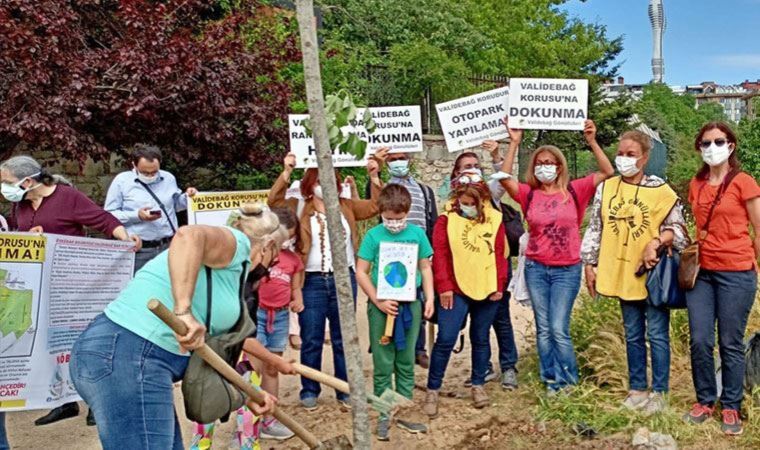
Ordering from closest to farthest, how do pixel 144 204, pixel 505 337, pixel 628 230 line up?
pixel 628 230, pixel 505 337, pixel 144 204

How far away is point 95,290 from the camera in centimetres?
517

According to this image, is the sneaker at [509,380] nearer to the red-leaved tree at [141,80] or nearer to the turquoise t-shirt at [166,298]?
the turquoise t-shirt at [166,298]

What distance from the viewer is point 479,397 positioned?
5.46 metres

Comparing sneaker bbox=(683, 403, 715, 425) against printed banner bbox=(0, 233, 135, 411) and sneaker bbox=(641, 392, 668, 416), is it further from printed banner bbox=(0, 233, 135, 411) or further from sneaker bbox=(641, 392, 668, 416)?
printed banner bbox=(0, 233, 135, 411)

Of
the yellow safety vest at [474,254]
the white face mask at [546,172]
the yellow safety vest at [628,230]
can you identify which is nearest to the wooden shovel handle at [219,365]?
the yellow safety vest at [474,254]

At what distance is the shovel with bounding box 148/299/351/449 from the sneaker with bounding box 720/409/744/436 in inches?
88.0

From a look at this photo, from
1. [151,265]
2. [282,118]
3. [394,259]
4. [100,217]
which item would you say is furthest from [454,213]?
[282,118]

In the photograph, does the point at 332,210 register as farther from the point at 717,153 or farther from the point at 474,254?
the point at 717,153

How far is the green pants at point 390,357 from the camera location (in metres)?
5.06

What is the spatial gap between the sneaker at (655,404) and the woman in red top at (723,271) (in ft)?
0.49

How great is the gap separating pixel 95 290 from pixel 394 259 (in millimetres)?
1959

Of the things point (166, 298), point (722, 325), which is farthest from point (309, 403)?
point (166, 298)

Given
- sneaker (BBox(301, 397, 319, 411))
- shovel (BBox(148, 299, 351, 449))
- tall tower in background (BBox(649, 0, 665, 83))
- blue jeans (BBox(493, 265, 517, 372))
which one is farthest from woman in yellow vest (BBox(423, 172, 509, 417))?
tall tower in background (BBox(649, 0, 665, 83))

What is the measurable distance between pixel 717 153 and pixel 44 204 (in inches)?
163
